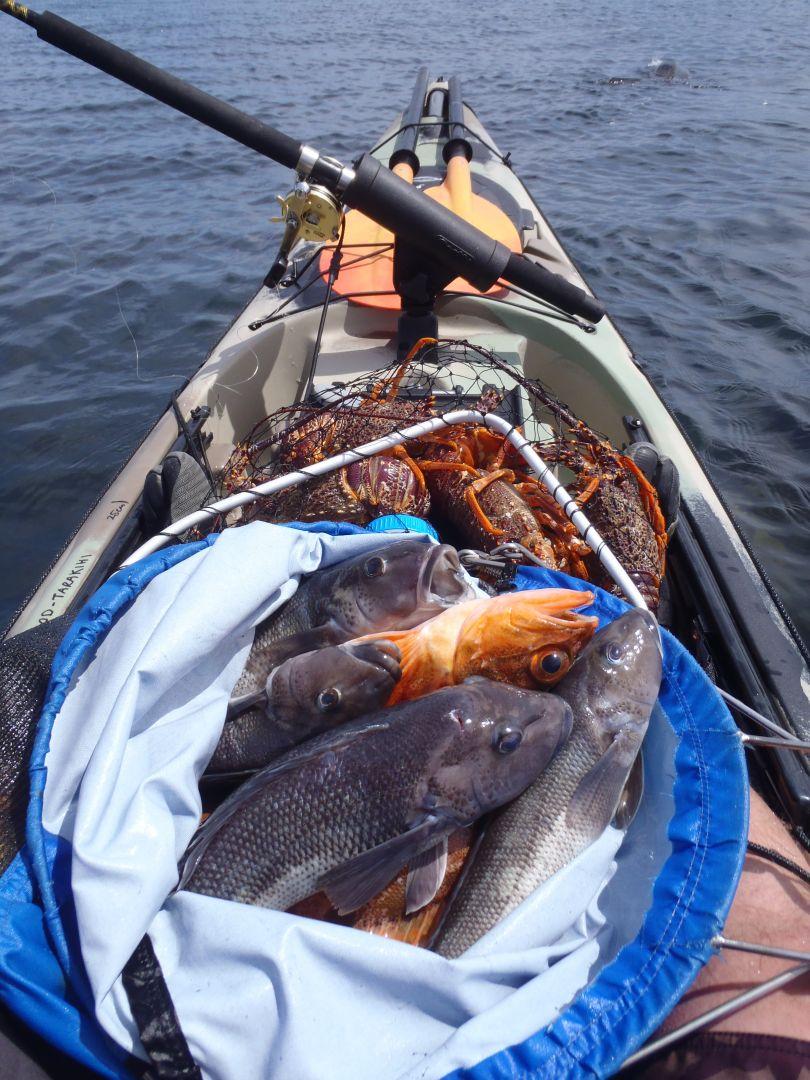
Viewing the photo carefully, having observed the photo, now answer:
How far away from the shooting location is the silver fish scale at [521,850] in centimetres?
175

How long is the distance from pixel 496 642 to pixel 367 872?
29.6 inches

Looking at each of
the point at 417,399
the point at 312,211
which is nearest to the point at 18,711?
the point at 417,399

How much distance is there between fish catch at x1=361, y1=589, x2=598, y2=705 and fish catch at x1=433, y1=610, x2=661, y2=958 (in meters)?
0.11

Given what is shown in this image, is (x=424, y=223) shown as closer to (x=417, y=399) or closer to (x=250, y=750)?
(x=417, y=399)

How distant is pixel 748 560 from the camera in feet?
10.9

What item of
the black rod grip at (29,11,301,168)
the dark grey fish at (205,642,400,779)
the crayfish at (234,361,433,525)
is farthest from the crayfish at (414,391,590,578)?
the black rod grip at (29,11,301,168)

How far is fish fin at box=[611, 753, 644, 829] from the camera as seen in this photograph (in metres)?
1.96

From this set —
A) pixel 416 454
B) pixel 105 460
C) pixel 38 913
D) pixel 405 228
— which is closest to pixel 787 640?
pixel 416 454

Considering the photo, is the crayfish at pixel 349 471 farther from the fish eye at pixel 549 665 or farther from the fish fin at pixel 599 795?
the fish fin at pixel 599 795

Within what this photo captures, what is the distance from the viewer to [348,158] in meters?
13.4

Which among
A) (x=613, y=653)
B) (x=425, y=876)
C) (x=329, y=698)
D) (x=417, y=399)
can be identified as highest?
(x=417, y=399)

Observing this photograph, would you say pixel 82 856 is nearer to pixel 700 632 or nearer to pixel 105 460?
pixel 700 632

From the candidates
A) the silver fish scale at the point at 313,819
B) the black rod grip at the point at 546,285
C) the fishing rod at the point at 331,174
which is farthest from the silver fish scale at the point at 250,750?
the black rod grip at the point at 546,285

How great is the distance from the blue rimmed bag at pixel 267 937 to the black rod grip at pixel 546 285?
7.82ft
